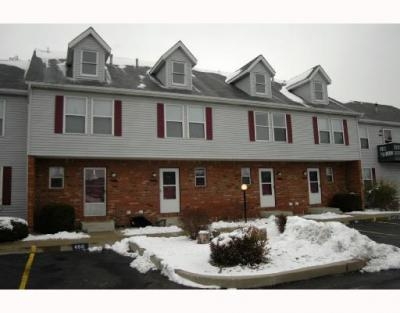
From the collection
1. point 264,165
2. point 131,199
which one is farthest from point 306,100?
point 131,199

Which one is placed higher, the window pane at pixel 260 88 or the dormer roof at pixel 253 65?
the dormer roof at pixel 253 65

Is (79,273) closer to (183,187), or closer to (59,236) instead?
(59,236)

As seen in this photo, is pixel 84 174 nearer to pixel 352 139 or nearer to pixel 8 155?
pixel 8 155

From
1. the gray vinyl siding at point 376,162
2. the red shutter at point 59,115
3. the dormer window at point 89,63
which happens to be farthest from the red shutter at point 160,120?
the gray vinyl siding at point 376,162

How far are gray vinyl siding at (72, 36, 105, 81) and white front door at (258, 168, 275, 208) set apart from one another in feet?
31.7

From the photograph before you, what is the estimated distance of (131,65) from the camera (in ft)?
66.8

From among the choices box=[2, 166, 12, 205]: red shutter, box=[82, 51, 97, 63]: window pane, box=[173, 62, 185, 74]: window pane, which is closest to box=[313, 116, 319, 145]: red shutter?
box=[173, 62, 185, 74]: window pane

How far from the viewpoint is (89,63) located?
1614 cm

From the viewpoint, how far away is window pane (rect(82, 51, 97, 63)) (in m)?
16.1

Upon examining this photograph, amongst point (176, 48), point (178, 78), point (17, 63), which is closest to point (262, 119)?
point (178, 78)

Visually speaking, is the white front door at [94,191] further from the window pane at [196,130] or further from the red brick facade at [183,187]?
the window pane at [196,130]

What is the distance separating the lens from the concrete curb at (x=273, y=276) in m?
6.60

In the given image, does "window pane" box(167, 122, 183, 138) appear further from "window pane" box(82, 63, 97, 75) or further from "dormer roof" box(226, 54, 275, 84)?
"dormer roof" box(226, 54, 275, 84)

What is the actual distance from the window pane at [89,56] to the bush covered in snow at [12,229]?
783 cm
